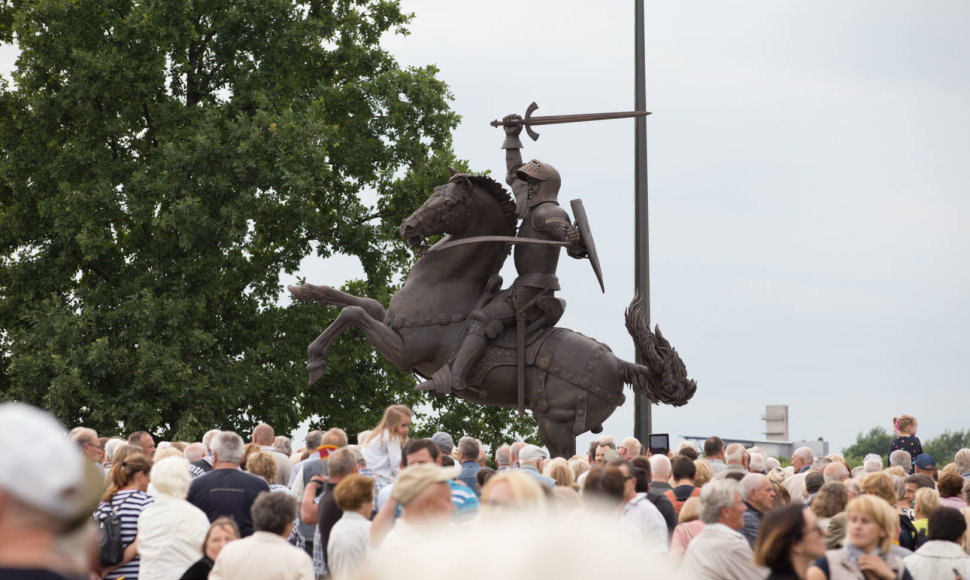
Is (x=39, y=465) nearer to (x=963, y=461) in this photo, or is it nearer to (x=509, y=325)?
(x=963, y=461)

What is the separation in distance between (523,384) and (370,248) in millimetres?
10337

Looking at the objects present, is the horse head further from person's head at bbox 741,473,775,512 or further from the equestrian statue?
person's head at bbox 741,473,775,512

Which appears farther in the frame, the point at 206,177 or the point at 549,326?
the point at 206,177

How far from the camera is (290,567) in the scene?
6035mm

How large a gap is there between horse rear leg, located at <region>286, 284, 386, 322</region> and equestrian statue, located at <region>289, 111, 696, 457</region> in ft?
0.07

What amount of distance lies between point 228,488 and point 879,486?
4095 millimetres

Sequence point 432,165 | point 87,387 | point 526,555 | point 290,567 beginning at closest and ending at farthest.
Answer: point 526,555, point 290,567, point 87,387, point 432,165

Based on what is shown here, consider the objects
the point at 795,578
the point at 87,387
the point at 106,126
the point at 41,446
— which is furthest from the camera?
the point at 106,126

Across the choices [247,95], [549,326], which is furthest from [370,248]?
[549,326]

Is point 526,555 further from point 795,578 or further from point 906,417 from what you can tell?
point 906,417

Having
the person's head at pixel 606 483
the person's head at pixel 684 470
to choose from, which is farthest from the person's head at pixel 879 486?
the person's head at pixel 606 483

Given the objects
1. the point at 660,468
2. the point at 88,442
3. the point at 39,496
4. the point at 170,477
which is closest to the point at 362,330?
the point at 88,442

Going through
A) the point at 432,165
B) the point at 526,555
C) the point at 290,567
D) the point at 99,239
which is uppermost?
the point at 432,165

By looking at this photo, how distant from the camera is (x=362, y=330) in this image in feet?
47.6
